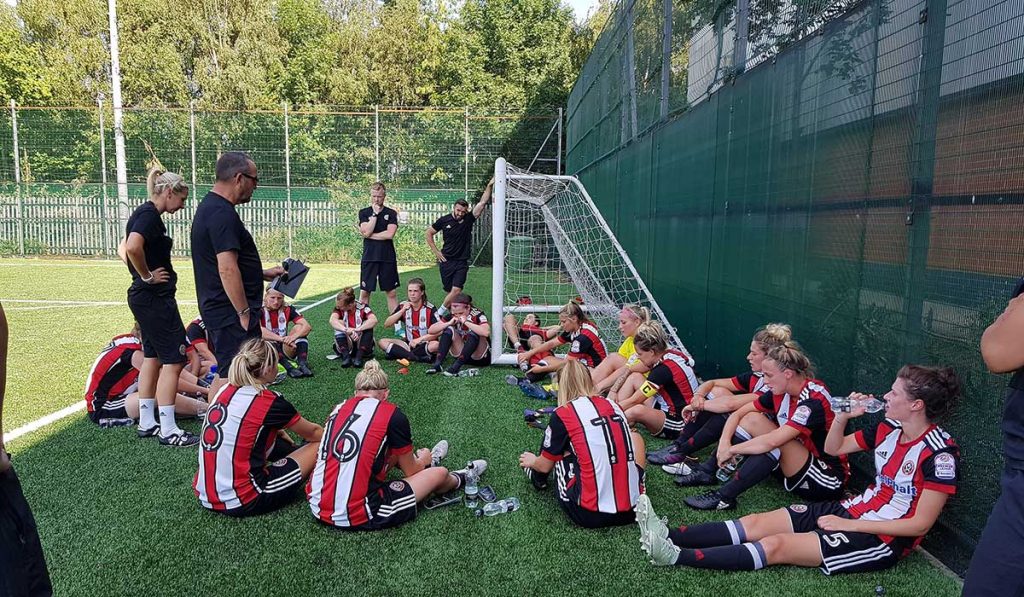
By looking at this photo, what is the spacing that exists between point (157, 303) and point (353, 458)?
7.16 ft

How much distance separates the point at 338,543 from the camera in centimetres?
304

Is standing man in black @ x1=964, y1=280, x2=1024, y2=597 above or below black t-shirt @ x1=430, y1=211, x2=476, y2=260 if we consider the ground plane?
below

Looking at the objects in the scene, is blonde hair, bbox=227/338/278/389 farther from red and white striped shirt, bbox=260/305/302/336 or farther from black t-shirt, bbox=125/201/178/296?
red and white striped shirt, bbox=260/305/302/336

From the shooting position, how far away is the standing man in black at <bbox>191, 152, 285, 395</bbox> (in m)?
3.54

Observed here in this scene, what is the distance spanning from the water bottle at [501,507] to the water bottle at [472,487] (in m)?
0.10

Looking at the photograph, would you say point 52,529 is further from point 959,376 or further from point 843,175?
point 843,175

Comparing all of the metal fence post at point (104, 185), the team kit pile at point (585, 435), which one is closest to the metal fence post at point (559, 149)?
the metal fence post at point (104, 185)

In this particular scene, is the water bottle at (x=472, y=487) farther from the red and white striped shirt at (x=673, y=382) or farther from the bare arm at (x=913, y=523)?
the bare arm at (x=913, y=523)

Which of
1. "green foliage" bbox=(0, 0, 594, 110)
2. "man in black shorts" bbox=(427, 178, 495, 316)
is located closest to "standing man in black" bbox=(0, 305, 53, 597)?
"man in black shorts" bbox=(427, 178, 495, 316)

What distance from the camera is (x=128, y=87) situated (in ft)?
89.2

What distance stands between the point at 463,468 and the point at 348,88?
89.8 feet

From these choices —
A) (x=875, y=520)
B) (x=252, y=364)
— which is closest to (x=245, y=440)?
(x=252, y=364)

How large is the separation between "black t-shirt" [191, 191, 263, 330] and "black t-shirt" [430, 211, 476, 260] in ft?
16.0

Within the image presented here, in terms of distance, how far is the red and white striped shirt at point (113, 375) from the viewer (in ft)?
15.4
